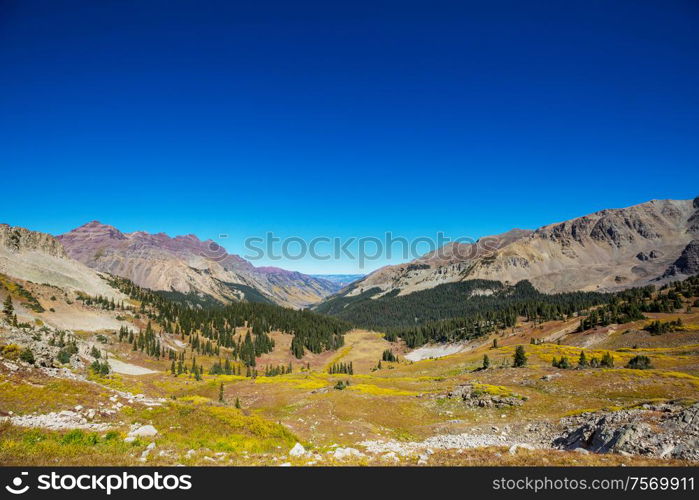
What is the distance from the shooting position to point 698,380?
43.6 metres

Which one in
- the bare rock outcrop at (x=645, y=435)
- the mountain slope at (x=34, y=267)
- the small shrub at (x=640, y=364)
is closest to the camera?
the bare rock outcrop at (x=645, y=435)

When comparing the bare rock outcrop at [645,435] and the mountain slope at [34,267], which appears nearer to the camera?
the bare rock outcrop at [645,435]

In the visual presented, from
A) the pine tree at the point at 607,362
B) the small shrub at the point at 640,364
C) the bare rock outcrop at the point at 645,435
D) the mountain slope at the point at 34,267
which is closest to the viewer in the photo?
the bare rock outcrop at the point at 645,435

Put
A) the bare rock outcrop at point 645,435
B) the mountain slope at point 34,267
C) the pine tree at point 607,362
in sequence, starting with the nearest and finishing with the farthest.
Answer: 1. the bare rock outcrop at point 645,435
2. the pine tree at point 607,362
3. the mountain slope at point 34,267

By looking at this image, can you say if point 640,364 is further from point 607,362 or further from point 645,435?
point 645,435

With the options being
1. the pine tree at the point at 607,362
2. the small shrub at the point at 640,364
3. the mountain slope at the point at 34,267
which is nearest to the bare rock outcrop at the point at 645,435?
the small shrub at the point at 640,364

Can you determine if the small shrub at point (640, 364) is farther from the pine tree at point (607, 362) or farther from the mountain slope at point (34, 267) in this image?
the mountain slope at point (34, 267)

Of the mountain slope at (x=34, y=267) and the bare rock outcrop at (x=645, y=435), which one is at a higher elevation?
the mountain slope at (x=34, y=267)

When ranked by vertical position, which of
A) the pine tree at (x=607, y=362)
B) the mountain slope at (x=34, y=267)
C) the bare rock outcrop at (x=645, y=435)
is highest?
the mountain slope at (x=34, y=267)

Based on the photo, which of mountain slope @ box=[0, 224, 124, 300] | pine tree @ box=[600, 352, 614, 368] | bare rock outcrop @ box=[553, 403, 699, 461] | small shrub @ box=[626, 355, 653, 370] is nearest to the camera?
bare rock outcrop @ box=[553, 403, 699, 461]

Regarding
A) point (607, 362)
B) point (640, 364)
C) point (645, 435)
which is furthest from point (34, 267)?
point (640, 364)

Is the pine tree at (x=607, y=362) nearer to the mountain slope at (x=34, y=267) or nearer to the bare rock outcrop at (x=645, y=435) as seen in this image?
the bare rock outcrop at (x=645, y=435)

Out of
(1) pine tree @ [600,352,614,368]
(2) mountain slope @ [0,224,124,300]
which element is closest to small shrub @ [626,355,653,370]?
(1) pine tree @ [600,352,614,368]

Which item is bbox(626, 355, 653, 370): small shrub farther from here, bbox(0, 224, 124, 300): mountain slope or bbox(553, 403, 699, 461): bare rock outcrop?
bbox(0, 224, 124, 300): mountain slope
